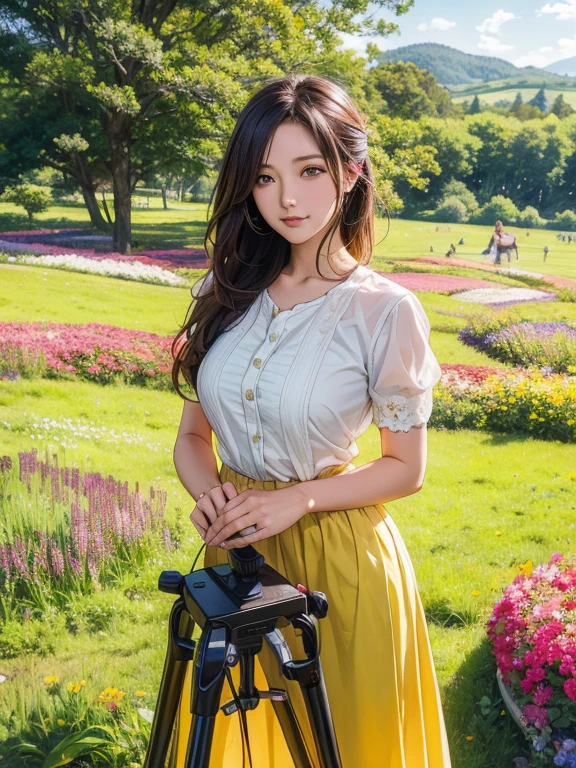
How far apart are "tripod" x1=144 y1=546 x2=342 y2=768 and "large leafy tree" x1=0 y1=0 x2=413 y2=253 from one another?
4017 millimetres

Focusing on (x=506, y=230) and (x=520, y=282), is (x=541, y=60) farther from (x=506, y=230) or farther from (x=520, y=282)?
(x=520, y=282)

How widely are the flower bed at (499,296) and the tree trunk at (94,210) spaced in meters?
2.36

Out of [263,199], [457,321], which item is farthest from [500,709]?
[457,321]

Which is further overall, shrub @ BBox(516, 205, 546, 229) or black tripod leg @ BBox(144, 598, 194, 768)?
shrub @ BBox(516, 205, 546, 229)

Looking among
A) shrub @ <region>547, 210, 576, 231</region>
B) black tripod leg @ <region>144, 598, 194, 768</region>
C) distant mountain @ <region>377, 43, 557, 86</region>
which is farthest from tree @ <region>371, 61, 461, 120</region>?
black tripod leg @ <region>144, 598, 194, 768</region>

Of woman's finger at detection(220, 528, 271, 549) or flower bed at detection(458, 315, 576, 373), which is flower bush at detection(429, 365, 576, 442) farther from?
woman's finger at detection(220, 528, 271, 549)

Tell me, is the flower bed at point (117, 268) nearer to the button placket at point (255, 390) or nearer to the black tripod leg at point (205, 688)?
the button placket at point (255, 390)

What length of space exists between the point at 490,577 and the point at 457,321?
1.71m

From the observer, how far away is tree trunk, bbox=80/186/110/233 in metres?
4.73

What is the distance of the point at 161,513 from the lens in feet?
12.0

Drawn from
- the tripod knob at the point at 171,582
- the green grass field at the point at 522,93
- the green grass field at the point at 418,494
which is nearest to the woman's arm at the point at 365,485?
the tripod knob at the point at 171,582

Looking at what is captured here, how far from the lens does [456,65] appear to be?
4410mm

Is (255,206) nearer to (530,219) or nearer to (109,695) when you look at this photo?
(109,695)

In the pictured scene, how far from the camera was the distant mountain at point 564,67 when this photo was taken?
413 centimetres
